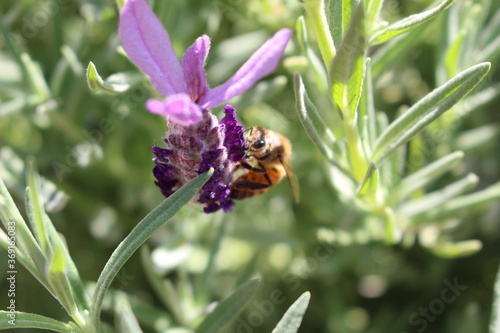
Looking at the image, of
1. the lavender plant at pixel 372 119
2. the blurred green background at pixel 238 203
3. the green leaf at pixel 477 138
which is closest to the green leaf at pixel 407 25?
the lavender plant at pixel 372 119

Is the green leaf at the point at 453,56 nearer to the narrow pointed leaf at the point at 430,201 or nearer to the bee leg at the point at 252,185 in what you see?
the narrow pointed leaf at the point at 430,201

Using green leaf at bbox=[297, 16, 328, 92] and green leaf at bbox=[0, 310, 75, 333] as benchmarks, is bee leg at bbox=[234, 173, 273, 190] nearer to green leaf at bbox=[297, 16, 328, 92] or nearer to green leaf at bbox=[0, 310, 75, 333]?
green leaf at bbox=[297, 16, 328, 92]

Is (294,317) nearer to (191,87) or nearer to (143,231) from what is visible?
(143,231)

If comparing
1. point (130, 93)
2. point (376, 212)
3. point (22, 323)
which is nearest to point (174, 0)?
point (130, 93)

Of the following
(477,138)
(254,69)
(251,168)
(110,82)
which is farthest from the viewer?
(477,138)

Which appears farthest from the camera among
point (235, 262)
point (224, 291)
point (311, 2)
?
point (235, 262)

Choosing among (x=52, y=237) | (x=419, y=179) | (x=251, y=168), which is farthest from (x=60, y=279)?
(x=419, y=179)

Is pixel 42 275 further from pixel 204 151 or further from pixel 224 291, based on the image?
pixel 224 291
